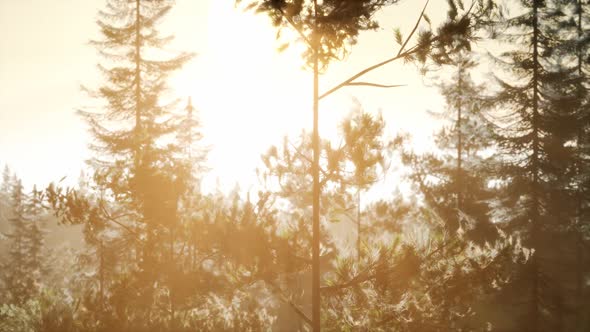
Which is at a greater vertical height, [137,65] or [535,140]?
[137,65]

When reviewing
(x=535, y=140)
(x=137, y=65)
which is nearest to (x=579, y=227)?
(x=535, y=140)

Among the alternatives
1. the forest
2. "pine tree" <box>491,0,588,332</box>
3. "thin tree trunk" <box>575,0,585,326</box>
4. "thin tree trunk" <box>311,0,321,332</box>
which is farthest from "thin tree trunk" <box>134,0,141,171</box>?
"thin tree trunk" <box>575,0,585,326</box>

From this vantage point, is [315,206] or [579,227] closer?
[315,206]

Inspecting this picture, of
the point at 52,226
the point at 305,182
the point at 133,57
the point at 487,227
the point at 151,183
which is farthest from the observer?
the point at 52,226

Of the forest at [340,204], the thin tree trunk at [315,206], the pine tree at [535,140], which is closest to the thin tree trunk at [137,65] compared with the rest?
the forest at [340,204]

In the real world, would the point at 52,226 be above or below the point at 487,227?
below

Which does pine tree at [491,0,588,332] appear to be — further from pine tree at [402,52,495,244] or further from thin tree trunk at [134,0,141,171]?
thin tree trunk at [134,0,141,171]

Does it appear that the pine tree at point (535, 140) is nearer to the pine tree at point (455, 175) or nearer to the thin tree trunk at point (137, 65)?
the pine tree at point (455, 175)

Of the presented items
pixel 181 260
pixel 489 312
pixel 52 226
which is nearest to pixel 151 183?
pixel 181 260

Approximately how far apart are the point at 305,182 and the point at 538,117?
36.2 feet

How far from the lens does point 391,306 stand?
604 centimetres

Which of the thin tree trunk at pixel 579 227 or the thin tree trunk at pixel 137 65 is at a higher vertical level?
the thin tree trunk at pixel 137 65

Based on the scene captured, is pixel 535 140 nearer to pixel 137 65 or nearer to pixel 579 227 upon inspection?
pixel 579 227

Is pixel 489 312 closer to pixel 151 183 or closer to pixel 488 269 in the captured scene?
pixel 488 269
